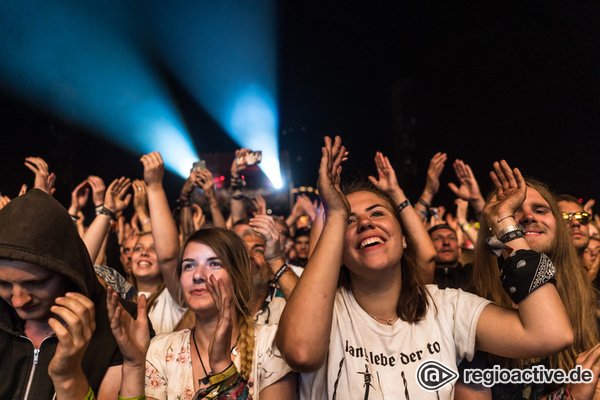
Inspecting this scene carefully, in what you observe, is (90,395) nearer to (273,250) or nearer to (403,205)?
(273,250)

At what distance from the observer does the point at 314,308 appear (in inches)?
71.2

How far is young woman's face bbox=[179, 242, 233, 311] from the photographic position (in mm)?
2273

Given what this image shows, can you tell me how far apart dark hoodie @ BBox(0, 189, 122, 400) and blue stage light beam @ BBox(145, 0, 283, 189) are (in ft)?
19.9

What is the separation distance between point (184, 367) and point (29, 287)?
26.8 inches

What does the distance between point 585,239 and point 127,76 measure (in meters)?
5.87

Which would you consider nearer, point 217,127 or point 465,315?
point 465,315

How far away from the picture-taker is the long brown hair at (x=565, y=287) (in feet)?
7.57

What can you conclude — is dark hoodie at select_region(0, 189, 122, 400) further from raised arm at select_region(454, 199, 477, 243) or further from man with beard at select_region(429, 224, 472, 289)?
raised arm at select_region(454, 199, 477, 243)

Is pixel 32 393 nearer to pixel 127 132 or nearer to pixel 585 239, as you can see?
pixel 585 239

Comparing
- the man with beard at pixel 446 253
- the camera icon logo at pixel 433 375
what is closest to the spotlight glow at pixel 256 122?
the man with beard at pixel 446 253

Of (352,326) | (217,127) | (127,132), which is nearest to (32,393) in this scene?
(352,326)

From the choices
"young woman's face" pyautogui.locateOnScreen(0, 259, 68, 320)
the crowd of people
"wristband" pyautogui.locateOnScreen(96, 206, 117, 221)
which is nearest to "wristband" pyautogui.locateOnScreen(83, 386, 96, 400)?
the crowd of people

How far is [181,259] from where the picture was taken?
2504 mm

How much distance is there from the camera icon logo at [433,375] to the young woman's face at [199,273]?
866 mm
